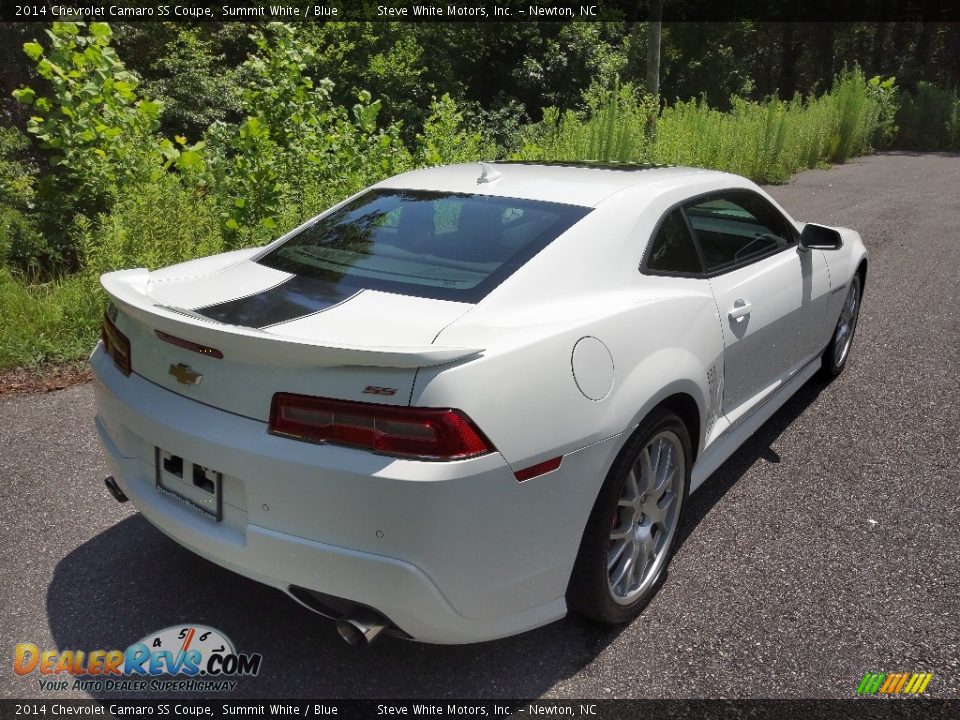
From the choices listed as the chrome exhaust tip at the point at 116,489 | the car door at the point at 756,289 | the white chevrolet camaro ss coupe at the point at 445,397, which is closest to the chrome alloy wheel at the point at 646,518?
the white chevrolet camaro ss coupe at the point at 445,397

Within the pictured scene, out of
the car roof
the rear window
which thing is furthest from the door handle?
the rear window

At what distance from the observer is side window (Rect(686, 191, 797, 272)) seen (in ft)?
11.4

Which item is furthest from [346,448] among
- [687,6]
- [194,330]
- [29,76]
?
[687,6]

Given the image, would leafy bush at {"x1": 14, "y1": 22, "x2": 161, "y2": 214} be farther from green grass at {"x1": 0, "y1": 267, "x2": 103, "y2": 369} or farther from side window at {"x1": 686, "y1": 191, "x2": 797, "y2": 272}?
side window at {"x1": 686, "y1": 191, "x2": 797, "y2": 272}

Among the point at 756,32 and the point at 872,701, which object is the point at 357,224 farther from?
the point at 756,32

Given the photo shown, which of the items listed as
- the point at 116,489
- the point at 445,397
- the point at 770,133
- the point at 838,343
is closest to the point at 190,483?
the point at 116,489

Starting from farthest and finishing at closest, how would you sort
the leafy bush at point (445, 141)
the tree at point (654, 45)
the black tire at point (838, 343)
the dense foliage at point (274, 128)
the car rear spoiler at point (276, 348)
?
1. the tree at point (654, 45)
2. the leafy bush at point (445, 141)
3. the dense foliage at point (274, 128)
4. the black tire at point (838, 343)
5. the car rear spoiler at point (276, 348)

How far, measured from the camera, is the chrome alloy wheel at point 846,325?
5.01 meters

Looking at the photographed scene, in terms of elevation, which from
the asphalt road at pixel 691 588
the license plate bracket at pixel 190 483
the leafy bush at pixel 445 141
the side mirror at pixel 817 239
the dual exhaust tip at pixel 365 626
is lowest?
the asphalt road at pixel 691 588

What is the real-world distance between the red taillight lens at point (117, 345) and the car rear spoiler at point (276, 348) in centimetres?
23

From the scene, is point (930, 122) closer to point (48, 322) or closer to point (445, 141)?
point (445, 141)

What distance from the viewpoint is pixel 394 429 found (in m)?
2.09

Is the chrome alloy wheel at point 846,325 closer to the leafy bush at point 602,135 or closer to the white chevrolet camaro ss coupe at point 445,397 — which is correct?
the white chevrolet camaro ss coupe at point 445,397

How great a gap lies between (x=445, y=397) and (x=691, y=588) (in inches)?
59.3
